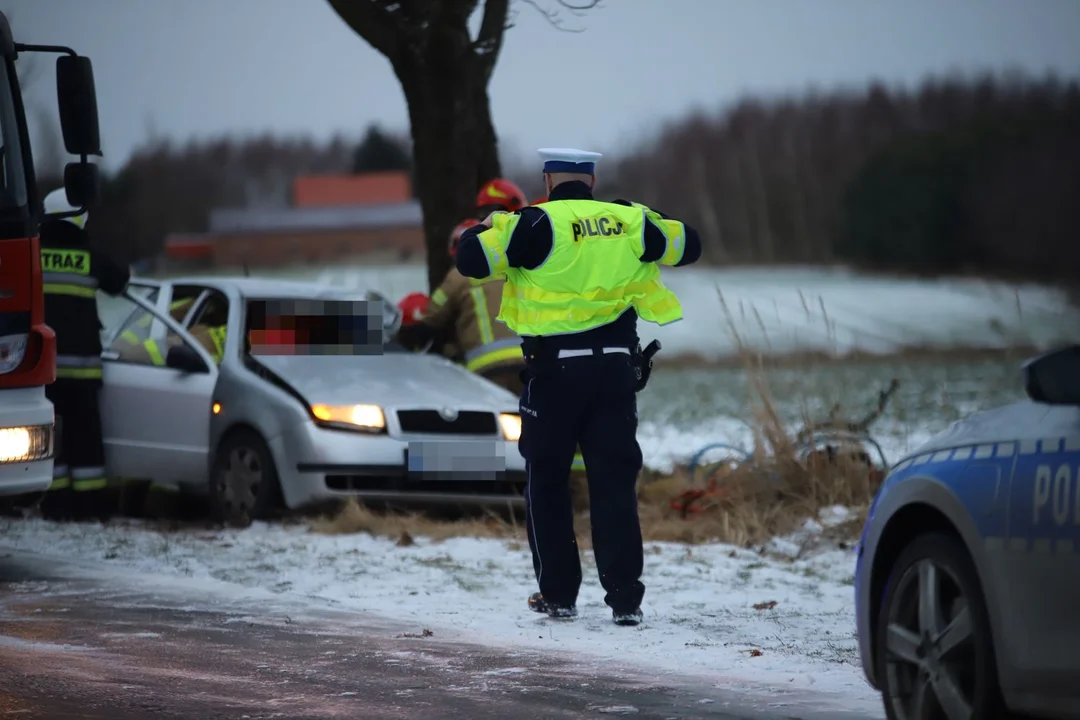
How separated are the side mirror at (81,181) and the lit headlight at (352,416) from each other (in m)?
1.96

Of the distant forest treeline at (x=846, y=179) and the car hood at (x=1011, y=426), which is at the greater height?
the car hood at (x=1011, y=426)

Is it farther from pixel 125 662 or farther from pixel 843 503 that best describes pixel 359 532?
pixel 125 662

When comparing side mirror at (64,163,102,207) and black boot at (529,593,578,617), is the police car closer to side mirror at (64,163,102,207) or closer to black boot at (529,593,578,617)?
black boot at (529,593,578,617)

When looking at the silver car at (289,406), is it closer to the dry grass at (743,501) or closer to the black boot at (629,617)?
the dry grass at (743,501)

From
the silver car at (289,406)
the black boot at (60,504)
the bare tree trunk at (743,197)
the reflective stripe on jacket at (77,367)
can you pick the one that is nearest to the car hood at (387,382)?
the silver car at (289,406)

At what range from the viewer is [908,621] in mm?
4301

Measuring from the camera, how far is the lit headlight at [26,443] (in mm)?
7340

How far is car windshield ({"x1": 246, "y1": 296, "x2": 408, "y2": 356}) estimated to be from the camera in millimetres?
10266

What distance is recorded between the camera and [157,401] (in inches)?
408

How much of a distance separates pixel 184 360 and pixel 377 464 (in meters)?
1.50

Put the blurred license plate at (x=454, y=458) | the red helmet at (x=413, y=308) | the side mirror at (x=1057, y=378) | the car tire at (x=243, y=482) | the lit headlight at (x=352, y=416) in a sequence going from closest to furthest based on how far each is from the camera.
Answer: the side mirror at (x=1057, y=378)
the blurred license plate at (x=454, y=458)
the lit headlight at (x=352, y=416)
the car tire at (x=243, y=482)
the red helmet at (x=413, y=308)

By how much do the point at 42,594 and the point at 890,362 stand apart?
24.7 meters

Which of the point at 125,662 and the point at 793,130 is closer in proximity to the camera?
the point at 125,662

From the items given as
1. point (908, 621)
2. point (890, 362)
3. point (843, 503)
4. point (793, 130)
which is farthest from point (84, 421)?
point (793, 130)
